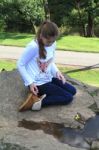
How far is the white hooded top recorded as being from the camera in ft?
19.8

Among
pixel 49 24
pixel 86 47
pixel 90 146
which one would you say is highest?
pixel 49 24

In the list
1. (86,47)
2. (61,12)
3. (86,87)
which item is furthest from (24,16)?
(86,87)

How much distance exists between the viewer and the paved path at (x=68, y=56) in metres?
20.4

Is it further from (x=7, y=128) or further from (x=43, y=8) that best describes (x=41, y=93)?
(x=43, y=8)

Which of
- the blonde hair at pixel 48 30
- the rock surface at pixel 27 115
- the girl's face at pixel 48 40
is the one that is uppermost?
the blonde hair at pixel 48 30

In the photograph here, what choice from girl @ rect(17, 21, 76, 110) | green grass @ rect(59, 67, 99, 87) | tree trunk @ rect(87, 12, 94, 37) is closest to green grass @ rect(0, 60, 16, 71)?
green grass @ rect(59, 67, 99, 87)

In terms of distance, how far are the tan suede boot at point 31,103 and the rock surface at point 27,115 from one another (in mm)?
69

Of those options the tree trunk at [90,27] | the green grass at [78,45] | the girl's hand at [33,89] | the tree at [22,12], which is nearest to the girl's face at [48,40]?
the girl's hand at [33,89]

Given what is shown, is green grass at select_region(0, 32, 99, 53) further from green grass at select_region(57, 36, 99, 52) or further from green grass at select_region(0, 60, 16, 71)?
green grass at select_region(0, 60, 16, 71)

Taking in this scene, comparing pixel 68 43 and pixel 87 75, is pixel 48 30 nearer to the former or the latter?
pixel 87 75

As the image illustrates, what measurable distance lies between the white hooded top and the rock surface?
35 cm

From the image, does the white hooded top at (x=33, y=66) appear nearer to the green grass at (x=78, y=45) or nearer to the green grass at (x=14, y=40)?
the green grass at (x=78, y=45)

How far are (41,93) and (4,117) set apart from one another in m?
0.69

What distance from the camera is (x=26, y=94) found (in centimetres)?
638
